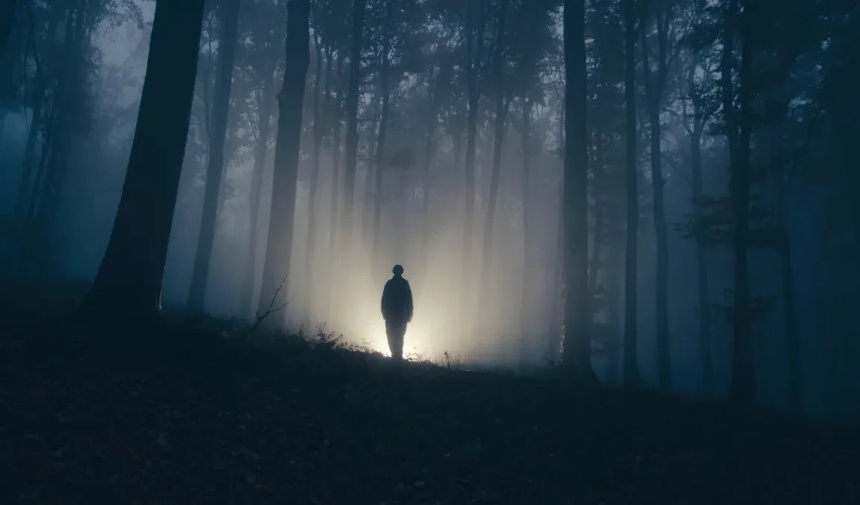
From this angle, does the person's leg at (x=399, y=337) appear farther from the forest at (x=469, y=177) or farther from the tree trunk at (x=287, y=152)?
the tree trunk at (x=287, y=152)

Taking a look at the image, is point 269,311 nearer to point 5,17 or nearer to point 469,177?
point 5,17

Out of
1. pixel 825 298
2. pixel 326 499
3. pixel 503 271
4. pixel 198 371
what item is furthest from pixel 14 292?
pixel 503 271

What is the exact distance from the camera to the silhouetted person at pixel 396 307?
12508 millimetres

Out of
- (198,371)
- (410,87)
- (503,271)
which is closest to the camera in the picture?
(198,371)

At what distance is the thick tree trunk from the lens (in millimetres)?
7117

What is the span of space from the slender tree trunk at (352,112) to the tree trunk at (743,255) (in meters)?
14.6

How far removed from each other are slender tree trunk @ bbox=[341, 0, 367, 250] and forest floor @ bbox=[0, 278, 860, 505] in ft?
54.5

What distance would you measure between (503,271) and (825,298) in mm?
34461

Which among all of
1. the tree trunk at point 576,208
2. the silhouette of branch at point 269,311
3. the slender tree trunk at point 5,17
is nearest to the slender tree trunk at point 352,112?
the tree trunk at point 576,208

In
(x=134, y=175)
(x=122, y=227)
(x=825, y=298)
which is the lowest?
(x=122, y=227)

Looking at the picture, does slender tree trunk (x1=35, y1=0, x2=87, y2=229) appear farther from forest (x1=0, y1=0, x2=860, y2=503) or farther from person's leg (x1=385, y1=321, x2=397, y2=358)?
person's leg (x1=385, y1=321, x2=397, y2=358)

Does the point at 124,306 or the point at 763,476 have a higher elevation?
the point at 124,306

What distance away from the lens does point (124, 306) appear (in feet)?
23.2

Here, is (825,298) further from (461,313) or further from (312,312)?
(312,312)
